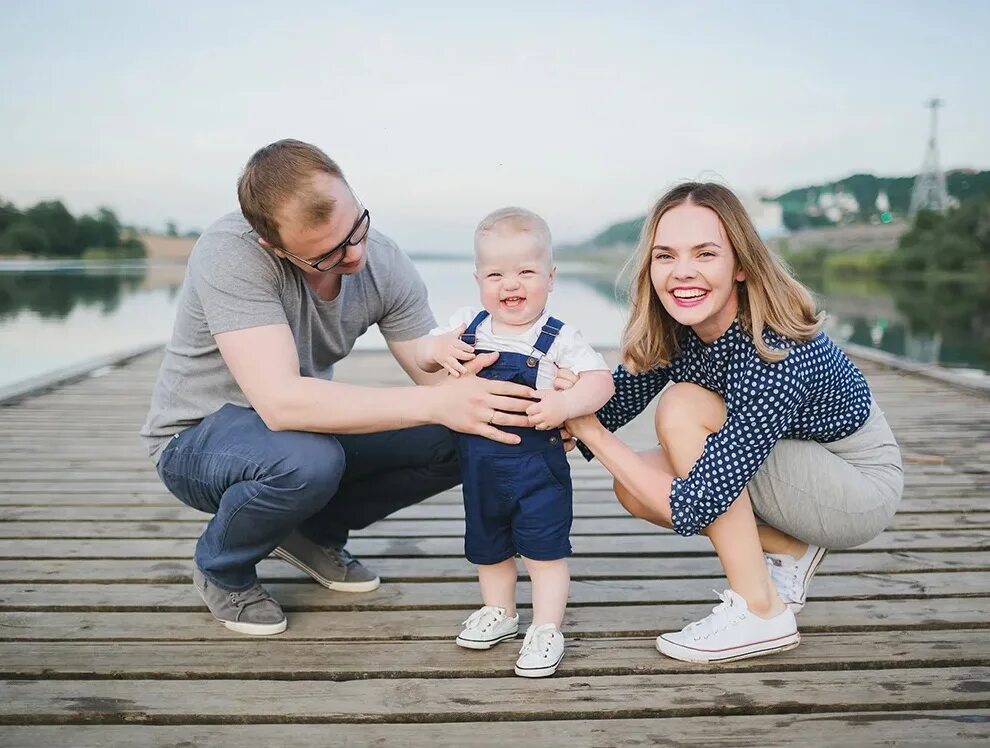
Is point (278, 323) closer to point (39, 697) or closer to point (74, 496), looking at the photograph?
point (39, 697)

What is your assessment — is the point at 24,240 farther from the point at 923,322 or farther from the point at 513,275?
the point at 513,275

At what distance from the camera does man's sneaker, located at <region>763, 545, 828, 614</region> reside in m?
2.05

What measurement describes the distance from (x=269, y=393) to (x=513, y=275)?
1.97 feet

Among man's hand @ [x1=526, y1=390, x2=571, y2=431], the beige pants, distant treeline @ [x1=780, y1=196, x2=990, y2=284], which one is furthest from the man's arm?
distant treeline @ [x1=780, y1=196, x2=990, y2=284]

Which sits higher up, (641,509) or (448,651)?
(641,509)

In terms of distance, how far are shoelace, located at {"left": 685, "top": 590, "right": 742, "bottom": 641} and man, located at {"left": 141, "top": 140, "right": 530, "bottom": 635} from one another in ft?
1.92

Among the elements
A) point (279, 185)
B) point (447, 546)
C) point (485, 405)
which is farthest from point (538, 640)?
point (279, 185)

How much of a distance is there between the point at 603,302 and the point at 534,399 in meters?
19.7

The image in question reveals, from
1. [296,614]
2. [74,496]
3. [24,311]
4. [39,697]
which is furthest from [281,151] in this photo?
[24,311]

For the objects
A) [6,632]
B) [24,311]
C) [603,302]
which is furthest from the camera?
[603,302]

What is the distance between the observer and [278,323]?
6.51ft

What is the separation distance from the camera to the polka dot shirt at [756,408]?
1812 millimetres

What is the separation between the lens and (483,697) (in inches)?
67.5

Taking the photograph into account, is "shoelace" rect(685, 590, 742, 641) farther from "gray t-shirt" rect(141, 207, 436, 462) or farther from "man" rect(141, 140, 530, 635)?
"gray t-shirt" rect(141, 207, 436, 462)
